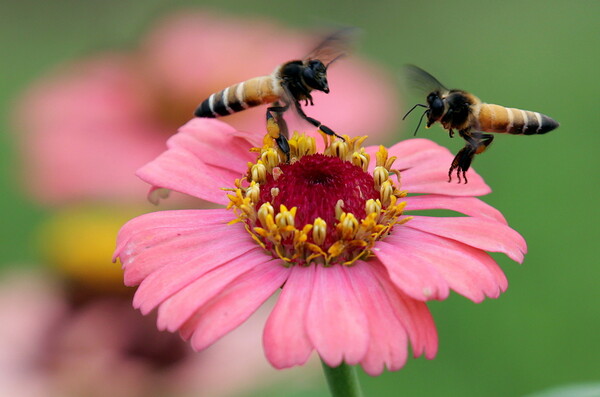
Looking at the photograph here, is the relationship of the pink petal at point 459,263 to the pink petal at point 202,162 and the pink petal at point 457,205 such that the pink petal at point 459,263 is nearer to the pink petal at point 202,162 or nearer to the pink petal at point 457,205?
the pink petal at point 457,205

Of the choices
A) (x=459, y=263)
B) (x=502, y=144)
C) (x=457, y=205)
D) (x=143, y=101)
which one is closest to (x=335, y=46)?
(x=457, y=205)

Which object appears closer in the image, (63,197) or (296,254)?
(296,254)

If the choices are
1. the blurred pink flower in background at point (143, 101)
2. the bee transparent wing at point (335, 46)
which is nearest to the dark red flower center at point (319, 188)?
the bee transparent wing at point (335, 46)

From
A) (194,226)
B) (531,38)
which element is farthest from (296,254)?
(531,38)

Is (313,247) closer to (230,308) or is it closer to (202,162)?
(230,308)

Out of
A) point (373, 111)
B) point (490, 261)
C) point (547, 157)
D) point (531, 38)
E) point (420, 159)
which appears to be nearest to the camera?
point (490, 261)

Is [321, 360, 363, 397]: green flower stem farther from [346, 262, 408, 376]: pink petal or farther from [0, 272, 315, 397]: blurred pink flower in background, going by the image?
[0, 272, 315, 397]: blurred pink flower in background

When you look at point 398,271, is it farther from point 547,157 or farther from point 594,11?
point 594,11
